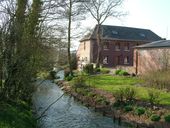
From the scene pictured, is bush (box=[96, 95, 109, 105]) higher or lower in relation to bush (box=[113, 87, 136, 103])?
lower

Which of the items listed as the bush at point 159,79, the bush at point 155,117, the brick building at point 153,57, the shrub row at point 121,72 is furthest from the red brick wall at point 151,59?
the bush at point 155,117

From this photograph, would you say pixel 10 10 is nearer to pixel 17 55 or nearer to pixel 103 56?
pixel 17 55

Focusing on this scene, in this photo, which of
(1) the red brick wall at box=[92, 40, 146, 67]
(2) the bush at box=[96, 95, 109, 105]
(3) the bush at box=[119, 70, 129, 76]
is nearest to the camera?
(2) the bush at box=[96, 95, 109, 105]

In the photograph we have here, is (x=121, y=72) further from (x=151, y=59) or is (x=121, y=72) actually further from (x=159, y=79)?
(x=159, y=79)

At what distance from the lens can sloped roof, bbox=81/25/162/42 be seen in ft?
215

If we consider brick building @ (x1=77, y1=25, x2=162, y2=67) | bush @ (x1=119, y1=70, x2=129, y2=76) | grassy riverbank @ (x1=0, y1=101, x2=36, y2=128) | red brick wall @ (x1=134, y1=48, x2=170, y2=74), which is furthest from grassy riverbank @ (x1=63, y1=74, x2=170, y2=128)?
brick building @ (x1=77, y1=25, x2=162, y2=67)

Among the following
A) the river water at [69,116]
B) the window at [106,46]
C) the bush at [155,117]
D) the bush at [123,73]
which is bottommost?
the river water at [69,116]

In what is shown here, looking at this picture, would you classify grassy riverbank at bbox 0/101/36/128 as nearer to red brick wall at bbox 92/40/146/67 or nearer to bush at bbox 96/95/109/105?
bush at bbox 96/95/109/105

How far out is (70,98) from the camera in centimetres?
3130

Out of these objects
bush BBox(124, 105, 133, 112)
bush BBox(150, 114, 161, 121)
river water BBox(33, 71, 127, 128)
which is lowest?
river water BBox(33, 71, 127, 128)

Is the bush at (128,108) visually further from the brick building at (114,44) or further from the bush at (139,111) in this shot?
the brick building at (114,44)

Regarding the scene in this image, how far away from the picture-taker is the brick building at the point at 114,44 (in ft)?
214

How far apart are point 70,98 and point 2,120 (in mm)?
17854

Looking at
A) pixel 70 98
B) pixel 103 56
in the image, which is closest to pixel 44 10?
pixel 70 98
